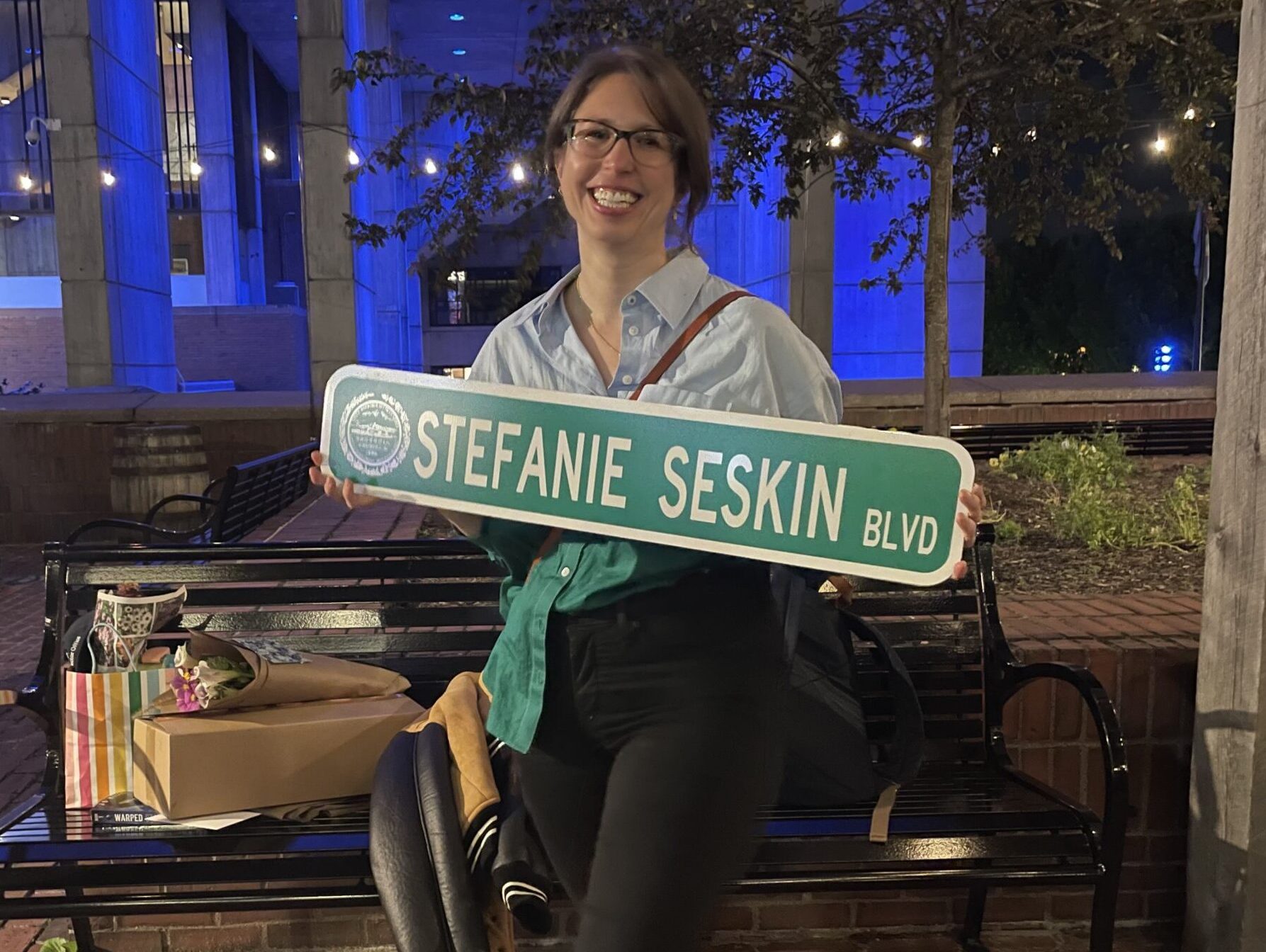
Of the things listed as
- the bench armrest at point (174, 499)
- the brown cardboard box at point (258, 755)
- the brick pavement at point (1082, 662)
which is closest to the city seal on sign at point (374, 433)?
the brown cardboard box at point (258, 755)

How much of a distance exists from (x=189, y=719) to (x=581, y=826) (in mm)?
974

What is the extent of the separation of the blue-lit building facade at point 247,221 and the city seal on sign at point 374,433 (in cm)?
225

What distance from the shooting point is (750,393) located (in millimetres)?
1655

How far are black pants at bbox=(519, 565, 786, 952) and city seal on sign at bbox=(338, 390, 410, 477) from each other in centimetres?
52

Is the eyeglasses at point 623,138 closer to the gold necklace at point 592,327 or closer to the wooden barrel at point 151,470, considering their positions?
the gold necklace at point 592,327

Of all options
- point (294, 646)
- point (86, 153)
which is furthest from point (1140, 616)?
point (86, 153)

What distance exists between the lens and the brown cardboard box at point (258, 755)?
205cm

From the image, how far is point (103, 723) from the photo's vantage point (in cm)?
213

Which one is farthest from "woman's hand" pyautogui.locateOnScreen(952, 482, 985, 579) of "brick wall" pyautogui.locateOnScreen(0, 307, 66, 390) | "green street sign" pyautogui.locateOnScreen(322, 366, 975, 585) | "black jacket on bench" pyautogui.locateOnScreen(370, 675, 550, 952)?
"brick wall" pyautogui.locateOnScreen(0, 307, 66, 390)

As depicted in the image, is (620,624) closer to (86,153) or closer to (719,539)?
(719,539)

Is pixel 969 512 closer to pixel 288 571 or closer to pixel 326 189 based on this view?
pixel 288 571

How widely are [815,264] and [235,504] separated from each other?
7.52 meters

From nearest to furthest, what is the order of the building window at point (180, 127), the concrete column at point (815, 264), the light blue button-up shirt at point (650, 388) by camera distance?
the light blue button-up shirt at point (650, 388) < the concrete column at point (815, 264) < the building window at point (180, 127)

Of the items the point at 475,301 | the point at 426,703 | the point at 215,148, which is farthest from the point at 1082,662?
the point at 215,148
